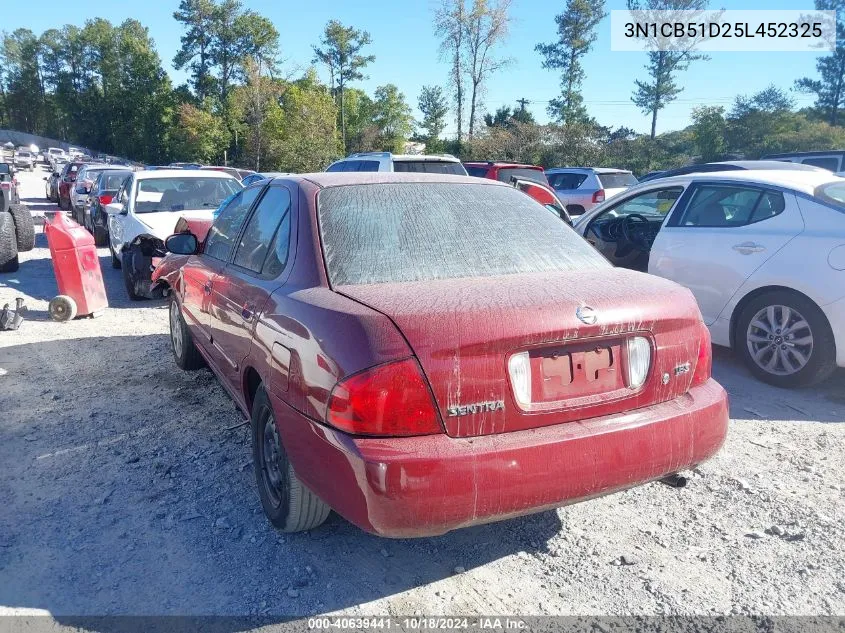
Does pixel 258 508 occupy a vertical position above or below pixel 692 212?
below

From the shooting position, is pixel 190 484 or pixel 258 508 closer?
pixel 258 508

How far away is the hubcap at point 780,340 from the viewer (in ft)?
15.7

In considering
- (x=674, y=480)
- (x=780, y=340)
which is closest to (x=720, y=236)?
(x=780, y=340)

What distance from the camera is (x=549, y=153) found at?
119 feet

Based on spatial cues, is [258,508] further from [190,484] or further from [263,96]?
[263,96]

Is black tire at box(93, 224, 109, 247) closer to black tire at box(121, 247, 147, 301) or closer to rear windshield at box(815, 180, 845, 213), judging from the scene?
black tire at box(121, 247, 147, 301)

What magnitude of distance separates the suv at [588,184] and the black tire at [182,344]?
38.4ft

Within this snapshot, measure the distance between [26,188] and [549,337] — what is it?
42.3 meters

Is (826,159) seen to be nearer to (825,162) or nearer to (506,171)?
(825,162)

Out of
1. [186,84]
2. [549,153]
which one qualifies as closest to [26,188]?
[549,153]

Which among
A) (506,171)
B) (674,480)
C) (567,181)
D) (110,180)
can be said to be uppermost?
(506,171)

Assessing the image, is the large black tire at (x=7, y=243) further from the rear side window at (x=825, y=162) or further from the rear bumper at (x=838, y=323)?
the rear side window at (x=825, y=162)

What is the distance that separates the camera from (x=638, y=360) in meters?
2.58

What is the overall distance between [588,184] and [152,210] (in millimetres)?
10970
